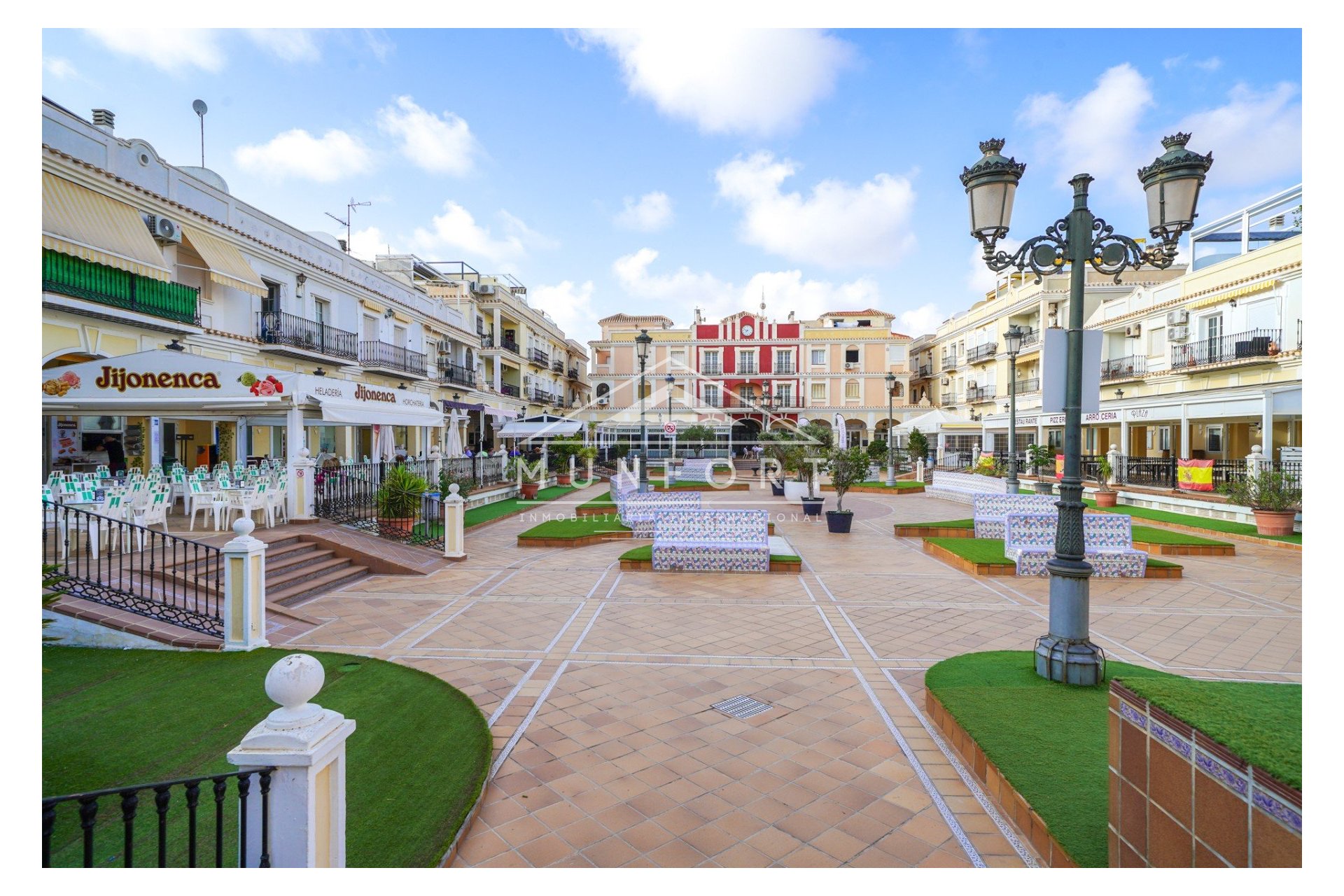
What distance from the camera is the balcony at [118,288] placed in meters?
10.7

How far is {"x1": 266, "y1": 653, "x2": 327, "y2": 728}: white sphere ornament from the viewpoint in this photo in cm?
226

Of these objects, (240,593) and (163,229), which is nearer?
(240,593)

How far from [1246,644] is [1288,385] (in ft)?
44.4

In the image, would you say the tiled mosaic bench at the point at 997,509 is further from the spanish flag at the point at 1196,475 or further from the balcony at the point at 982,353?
the balcony at the point at 982,353

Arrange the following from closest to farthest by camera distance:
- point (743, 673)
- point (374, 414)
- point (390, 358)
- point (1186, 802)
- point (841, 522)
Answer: point (1186, 802), point (743, 673), point (374, 414), point (841, 522), point (390, 358)

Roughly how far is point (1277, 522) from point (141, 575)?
17.7 metres

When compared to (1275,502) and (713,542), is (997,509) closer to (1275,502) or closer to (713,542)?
(1275,502)

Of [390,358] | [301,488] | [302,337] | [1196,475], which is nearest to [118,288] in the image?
[302,337]

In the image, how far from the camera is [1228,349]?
19844 millimetres

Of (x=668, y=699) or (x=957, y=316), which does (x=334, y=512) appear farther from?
(x=957, y=316)

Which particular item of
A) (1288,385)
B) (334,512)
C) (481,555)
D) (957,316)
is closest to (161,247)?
(334,512)

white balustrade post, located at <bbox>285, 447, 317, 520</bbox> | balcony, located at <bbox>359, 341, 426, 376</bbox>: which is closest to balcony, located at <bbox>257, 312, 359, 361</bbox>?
balcony, located at <bbox>359, 341, 426, 376</bbox>

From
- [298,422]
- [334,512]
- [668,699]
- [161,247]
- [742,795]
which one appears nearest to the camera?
[742,795]

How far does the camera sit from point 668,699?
184 inches
